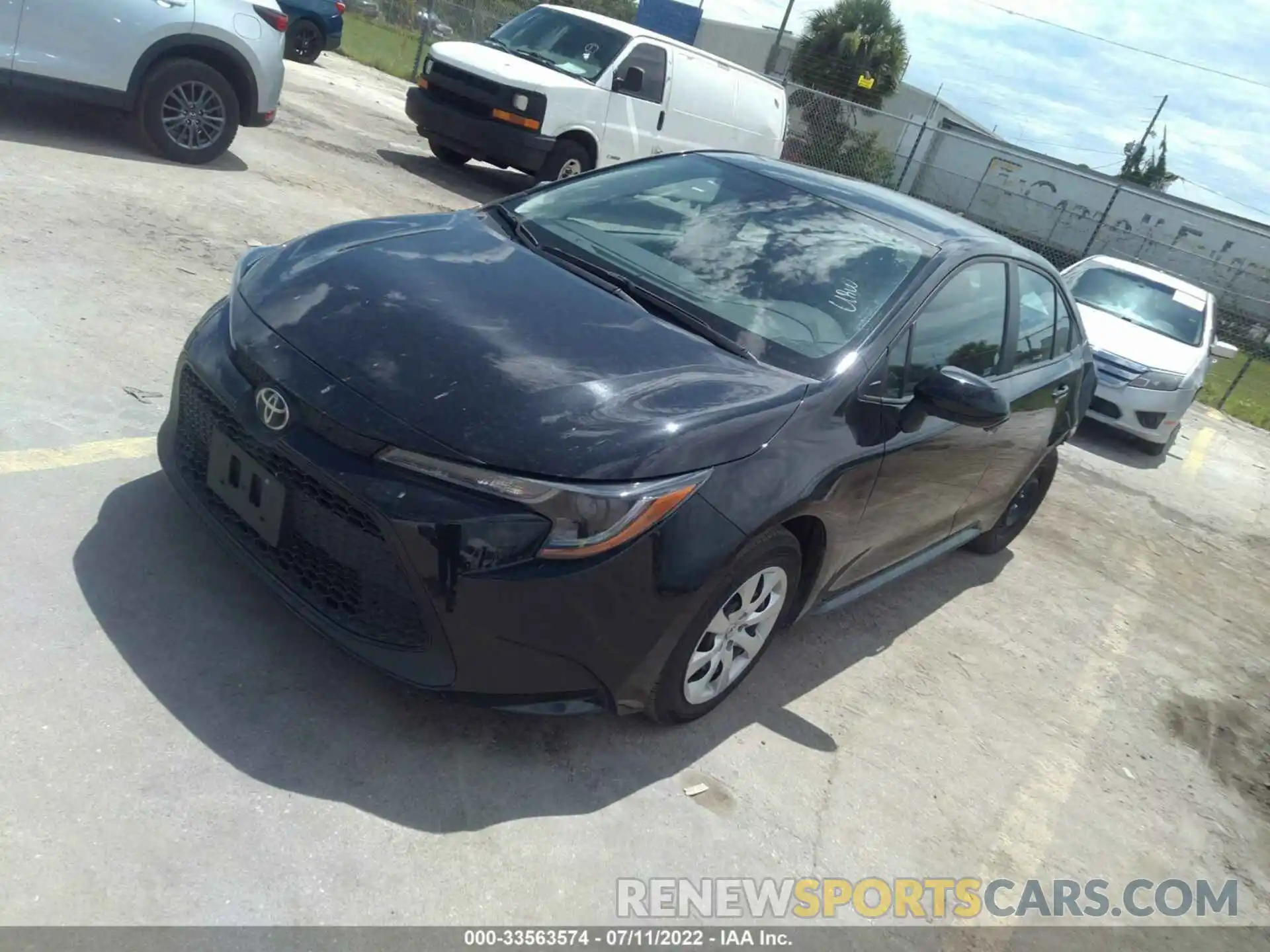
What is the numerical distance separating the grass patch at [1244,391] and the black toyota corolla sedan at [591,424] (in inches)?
431

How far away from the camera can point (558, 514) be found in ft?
8.73

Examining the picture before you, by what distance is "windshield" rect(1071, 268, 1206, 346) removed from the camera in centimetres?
1066

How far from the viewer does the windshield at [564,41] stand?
1158 centimetres

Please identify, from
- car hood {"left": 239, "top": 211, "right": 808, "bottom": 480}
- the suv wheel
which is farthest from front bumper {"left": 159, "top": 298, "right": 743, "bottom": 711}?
the suv wheel

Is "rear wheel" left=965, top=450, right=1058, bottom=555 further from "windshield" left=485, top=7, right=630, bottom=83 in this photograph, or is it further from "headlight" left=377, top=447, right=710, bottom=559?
"windshield" left=485, top=7, right=630, bottom=83

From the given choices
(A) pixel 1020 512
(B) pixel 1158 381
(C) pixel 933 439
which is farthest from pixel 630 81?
(C) pixel 933 439

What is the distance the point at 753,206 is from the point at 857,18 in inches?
1300

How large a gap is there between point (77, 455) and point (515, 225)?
1.76m

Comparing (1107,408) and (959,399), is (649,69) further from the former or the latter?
(959,399)

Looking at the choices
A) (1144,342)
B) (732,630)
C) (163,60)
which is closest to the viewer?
(732,630)

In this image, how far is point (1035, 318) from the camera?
483 cm

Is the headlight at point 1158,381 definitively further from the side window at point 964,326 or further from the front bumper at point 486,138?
the front bumper at point 486,138

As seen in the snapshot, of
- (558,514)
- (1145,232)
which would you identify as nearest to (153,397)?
(558,514)

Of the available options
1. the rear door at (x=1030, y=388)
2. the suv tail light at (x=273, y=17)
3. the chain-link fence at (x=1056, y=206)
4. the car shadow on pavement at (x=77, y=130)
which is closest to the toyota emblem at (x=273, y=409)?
the rear door at (x=1030, y=388)
